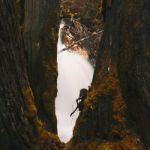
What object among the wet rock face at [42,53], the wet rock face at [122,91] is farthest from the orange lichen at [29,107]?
the wet rock face at [42,53]

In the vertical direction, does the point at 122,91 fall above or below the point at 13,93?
above

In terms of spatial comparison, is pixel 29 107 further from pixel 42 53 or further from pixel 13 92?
pixel 42 53

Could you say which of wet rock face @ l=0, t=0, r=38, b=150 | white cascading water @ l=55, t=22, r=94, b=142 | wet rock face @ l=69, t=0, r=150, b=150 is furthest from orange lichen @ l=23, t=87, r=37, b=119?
white cascading water @ l=55, t=22, r=94, b=142

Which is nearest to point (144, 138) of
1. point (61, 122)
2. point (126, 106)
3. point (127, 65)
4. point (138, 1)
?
point (126, 106)

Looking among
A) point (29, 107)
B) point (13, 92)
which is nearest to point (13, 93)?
point (13, 92)

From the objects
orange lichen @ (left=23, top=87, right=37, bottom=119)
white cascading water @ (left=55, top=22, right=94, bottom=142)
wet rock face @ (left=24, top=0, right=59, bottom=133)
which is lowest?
white cascading water @ (left=55, top=22, right=94, bottom=142)

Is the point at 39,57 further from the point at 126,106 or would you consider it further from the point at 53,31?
the point at 126,106

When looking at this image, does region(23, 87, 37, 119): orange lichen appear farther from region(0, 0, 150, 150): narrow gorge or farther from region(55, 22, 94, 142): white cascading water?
region(55, 22, 94, 142): white cascading water

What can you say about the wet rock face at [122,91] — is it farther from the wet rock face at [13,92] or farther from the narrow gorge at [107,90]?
the wet rock face at [13,92]
